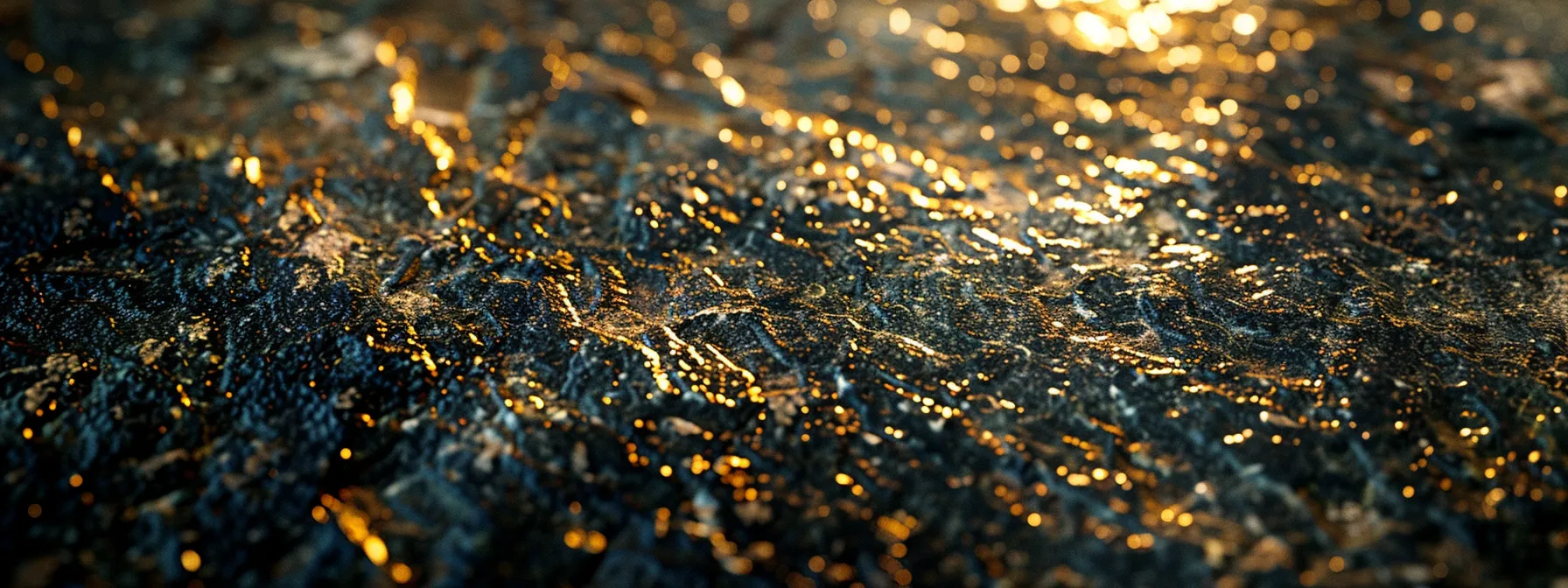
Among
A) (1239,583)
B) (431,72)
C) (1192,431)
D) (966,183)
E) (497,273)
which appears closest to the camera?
A: (1239,583)

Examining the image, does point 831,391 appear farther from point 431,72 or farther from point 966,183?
point 431,72

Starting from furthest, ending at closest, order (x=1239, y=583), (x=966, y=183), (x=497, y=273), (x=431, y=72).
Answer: (x=431, y=72)
(x=966, y=183)
(x=497, y=273)
(x=1239, y=583)

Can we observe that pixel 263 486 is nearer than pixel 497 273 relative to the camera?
Yes

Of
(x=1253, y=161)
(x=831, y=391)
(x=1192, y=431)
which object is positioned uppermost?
(x=1253, y=161)

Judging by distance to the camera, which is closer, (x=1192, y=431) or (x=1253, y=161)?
(x=1192, y=431)

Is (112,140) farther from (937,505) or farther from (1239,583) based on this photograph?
(1239,583)

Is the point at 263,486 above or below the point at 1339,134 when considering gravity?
below

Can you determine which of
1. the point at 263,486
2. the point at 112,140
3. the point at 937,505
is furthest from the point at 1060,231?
the point at 112,140

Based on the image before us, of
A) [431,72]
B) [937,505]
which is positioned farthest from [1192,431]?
[431,72]

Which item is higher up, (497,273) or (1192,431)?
(1192,431)
